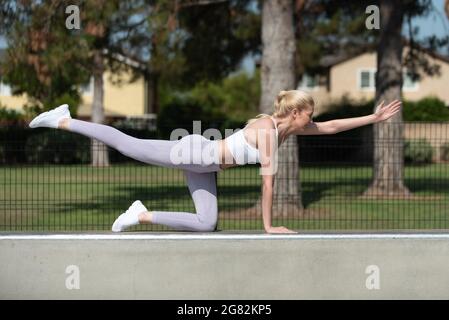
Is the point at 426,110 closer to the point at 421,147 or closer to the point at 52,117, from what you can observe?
the point at 421,147

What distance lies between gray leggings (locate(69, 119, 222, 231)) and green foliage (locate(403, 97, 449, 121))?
33210 millimetres

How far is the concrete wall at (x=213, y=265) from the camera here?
7.23m

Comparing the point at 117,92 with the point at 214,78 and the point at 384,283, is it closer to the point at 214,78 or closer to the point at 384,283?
the point at 214,78

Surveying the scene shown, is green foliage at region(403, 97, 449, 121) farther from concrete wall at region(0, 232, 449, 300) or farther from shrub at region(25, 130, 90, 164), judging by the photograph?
concrete wall at region(0, 232, 449, 300)

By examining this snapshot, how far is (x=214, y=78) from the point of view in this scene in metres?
34.6

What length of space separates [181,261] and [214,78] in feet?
90.5

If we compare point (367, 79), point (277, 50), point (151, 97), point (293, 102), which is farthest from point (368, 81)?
point (293, 102)

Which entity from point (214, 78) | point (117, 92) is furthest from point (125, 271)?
point (117, 92)

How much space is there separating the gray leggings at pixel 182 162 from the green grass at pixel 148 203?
12.7 feet

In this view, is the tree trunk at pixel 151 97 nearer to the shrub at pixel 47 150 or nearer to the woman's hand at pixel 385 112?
the shrub at pixel 47 150

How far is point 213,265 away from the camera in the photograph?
7.25 meters

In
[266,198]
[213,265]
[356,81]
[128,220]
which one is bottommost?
[213,265]

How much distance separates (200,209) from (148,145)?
67 cm

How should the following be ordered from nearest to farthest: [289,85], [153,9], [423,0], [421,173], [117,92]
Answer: [289,85]
[153,9]
[423,0]
[421,173]
[117,92]
